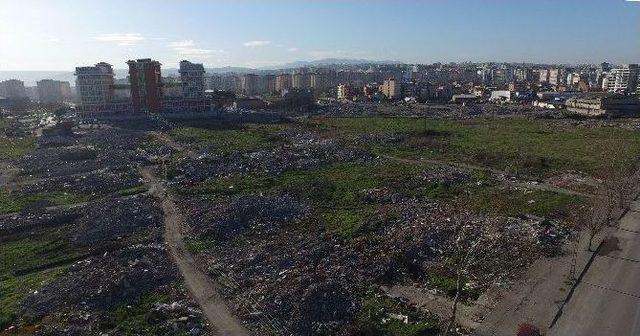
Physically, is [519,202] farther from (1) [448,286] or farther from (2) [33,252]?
(2) [33,252]

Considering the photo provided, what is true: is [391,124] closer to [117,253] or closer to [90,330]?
[117,253]

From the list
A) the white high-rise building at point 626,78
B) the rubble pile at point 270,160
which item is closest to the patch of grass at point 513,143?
the rubble pile at point 270,160

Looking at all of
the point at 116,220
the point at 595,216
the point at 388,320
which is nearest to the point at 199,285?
the point at 388,320

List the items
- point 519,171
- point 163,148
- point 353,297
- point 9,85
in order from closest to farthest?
point 353,297, point 519,171, point 163,148, point 9,85

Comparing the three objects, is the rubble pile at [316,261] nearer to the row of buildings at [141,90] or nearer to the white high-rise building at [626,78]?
the row of buildings at [141,90]

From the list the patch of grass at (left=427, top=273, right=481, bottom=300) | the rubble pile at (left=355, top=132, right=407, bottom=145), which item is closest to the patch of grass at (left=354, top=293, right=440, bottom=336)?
the patch of grass at (left=427, top=273, right=481, bottom=300)

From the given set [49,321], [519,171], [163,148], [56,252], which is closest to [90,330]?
[49,321]
